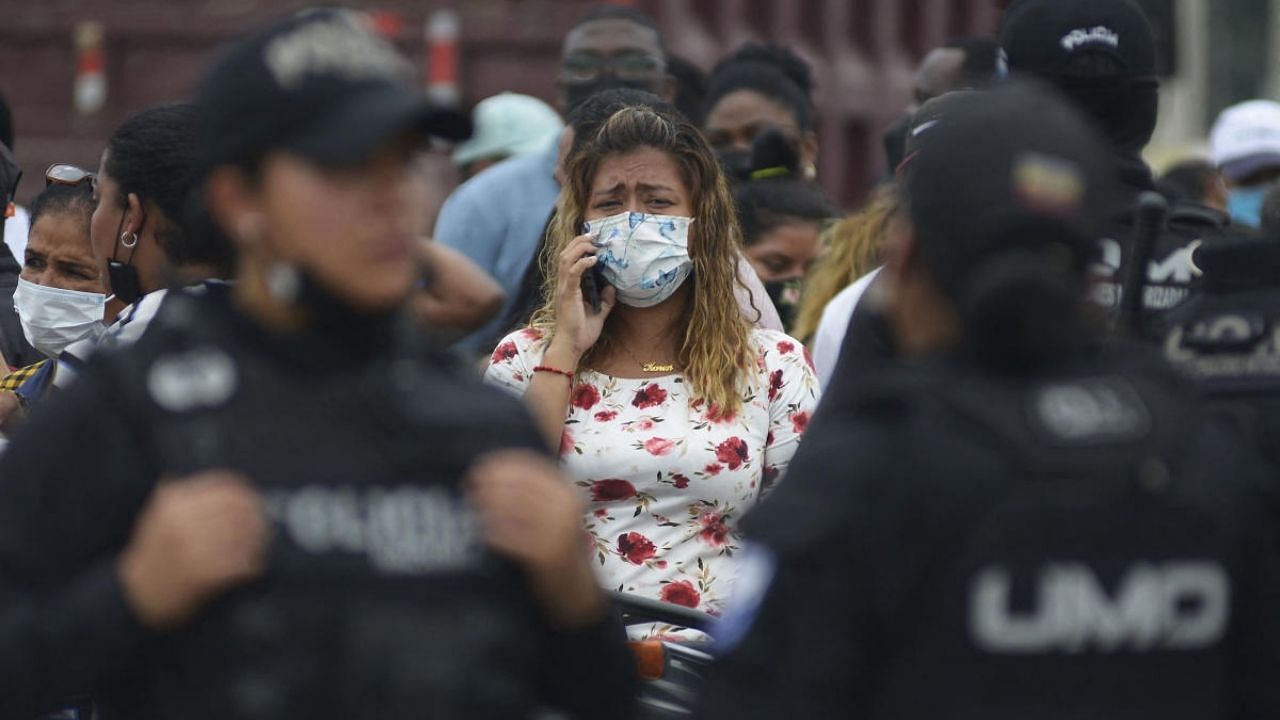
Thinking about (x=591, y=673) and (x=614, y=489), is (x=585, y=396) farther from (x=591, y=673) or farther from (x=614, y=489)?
(x=591, y=673)

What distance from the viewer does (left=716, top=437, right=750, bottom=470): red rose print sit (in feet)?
17.7

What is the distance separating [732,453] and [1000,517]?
2.48 meters

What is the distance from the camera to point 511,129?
425 inches

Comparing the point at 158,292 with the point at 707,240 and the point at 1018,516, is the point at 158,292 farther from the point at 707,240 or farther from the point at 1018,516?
the point at 1018,516

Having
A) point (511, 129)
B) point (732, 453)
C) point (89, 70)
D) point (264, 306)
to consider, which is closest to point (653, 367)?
point (732, 453)

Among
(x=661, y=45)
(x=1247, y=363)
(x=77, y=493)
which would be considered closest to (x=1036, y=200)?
(x=1247, y=363)

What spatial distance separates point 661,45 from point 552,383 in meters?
3.78

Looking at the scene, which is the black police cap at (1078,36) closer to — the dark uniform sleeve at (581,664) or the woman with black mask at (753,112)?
the dark uniform sleeve at (581,664)

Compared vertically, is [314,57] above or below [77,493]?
above

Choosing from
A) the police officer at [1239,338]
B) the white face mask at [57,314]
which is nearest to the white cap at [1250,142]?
the white face mask at [57,314]

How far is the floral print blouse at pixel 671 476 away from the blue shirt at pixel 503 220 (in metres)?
2.43

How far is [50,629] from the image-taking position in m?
3.01

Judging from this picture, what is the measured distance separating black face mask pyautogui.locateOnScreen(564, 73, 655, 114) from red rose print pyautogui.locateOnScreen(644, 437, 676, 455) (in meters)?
3.22

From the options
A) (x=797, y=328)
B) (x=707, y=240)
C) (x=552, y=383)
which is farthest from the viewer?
(x=797, y=328)
